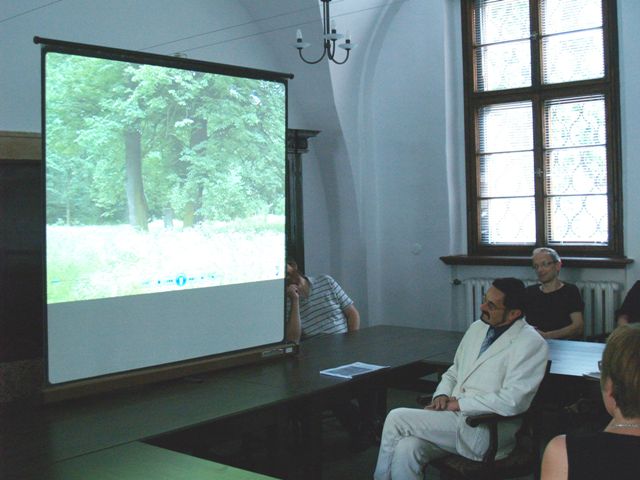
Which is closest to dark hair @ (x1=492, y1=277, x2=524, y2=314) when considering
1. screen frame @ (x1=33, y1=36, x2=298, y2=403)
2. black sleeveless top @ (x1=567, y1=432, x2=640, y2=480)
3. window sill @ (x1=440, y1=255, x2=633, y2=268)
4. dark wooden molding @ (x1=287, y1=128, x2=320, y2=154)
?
screen frame @ (x1=33, y1=36, x2=298, y2=403)

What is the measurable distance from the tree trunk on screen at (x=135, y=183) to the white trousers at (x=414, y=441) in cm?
145

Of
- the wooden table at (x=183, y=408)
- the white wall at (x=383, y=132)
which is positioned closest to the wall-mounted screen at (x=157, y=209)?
the wooden table at (x=183, y=408)

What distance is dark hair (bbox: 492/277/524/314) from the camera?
10.6 feet

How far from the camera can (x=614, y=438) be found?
63.1 inches

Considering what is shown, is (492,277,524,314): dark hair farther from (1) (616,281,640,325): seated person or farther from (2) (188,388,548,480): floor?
(1) (616,281,640,325): seated person

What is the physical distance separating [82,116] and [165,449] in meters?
1.55

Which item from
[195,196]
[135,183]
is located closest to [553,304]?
[195,196]

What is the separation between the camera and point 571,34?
575 centimetres

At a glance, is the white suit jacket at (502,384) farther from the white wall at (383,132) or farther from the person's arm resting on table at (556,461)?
the white wall at (383,132)

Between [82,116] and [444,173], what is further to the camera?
[444,173]

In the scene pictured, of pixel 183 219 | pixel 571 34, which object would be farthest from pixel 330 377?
pixel 571 34

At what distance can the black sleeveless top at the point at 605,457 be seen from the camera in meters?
1.57

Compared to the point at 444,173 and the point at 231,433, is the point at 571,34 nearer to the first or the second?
the point at 444,173

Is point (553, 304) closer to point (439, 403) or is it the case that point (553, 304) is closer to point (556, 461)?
point (439, 403)
